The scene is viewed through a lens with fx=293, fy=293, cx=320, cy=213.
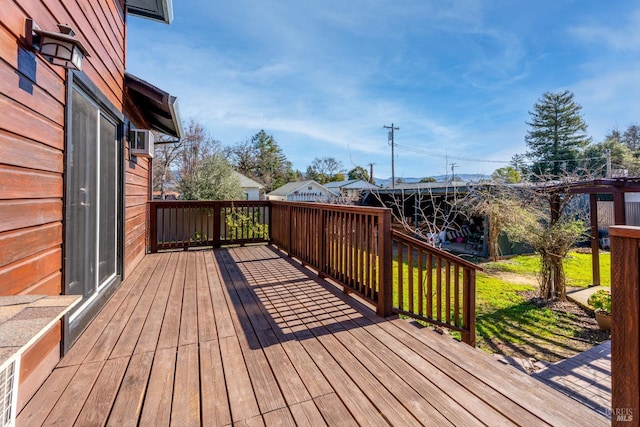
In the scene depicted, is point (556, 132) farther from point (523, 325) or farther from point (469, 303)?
point (469, 303)

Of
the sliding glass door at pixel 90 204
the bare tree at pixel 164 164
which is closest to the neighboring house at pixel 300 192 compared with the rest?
the bare tree at pixel 164 164

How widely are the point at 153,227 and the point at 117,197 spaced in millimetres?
2313

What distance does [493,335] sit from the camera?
414 cm

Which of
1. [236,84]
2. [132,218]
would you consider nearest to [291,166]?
[236,84]

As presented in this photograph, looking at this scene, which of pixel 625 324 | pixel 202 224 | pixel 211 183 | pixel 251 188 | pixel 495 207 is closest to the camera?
pixel 625 324

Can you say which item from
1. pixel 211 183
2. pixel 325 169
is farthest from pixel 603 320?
pixel 325 169

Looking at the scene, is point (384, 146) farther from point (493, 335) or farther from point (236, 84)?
point (493, 335)

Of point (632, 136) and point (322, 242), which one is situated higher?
point (632, 136)

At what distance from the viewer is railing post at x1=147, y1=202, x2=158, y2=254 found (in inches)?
214

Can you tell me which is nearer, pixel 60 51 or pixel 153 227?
pixel 60 51

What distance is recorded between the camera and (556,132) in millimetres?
25625

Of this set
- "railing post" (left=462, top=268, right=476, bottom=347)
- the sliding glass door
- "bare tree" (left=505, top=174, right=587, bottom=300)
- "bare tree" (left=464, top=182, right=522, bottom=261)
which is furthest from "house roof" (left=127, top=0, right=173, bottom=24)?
"bare tree" (left=505, top=174, right=587, bottom=300)

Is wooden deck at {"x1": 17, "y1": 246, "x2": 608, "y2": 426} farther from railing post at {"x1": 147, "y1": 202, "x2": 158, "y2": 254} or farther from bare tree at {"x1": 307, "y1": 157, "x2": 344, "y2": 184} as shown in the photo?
bare tree at {"x1": 307, "y1": 157, "x2": 344, "y2": 184}

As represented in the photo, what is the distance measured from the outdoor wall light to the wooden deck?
1824 mm
